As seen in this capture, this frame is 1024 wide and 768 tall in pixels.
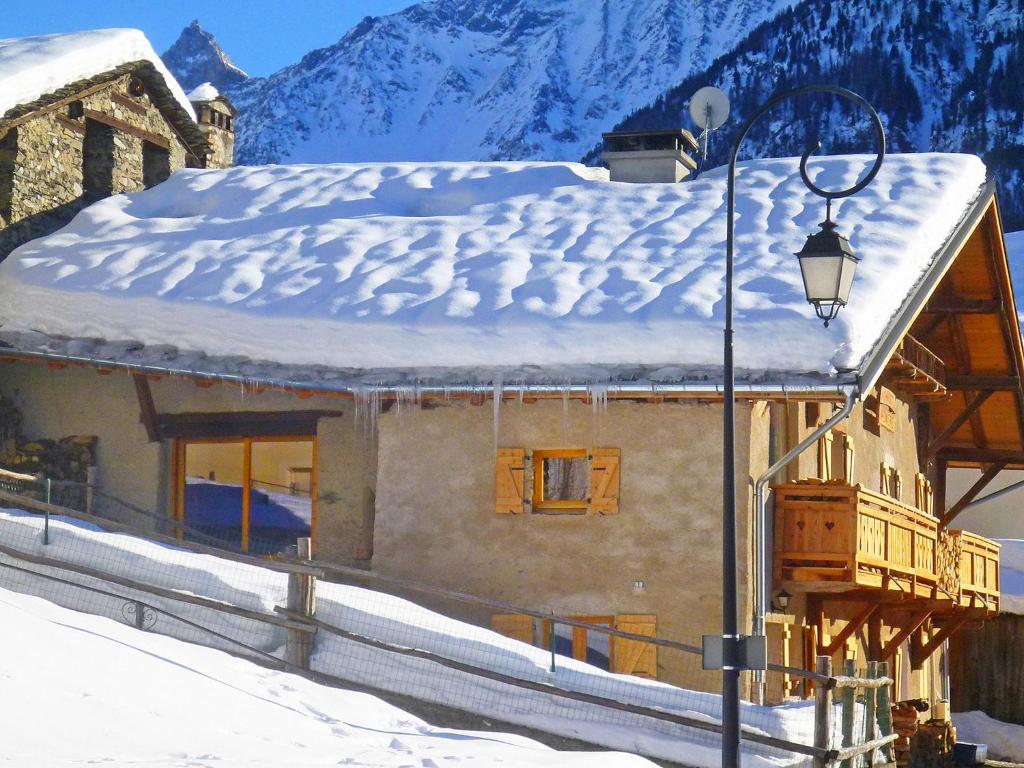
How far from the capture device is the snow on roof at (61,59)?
20781 millimetres

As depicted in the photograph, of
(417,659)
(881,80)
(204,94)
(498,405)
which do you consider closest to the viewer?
(417,659)

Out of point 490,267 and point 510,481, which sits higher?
Answer: point 490,267

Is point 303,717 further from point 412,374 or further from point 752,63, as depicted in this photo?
point 752,63

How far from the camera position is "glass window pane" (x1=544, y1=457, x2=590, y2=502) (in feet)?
56.9

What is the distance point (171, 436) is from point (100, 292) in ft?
5.87

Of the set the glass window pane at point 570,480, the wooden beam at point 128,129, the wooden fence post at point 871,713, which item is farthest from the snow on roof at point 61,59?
the wooden fence post at point 871,713

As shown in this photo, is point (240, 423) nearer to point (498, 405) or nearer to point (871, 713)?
point (498, 405)

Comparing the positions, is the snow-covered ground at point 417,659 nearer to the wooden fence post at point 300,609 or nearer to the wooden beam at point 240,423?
the wooden fence post at point 300,609

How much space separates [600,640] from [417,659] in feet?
10.2

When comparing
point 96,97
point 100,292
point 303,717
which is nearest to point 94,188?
point 96,97

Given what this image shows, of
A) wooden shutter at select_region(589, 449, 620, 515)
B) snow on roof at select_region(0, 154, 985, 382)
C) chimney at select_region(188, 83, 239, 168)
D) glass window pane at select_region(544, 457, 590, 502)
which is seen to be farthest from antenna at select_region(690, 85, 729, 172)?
chimney at select_region(188, 83, 239, 168)

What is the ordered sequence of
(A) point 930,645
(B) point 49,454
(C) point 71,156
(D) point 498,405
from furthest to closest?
(A) point 930,645 < (C) point 71,156 < (B) point 49,454 < (D) point 498,405

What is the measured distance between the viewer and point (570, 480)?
57.0ft

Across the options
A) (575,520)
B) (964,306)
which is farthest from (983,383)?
(575,520)
